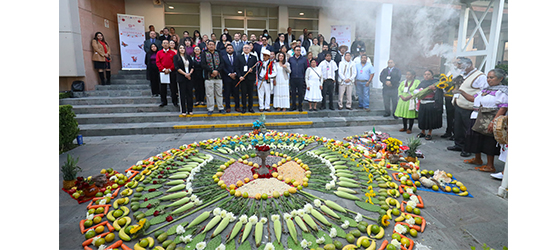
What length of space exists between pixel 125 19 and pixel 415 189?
1144cm

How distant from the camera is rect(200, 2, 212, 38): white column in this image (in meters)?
12.0

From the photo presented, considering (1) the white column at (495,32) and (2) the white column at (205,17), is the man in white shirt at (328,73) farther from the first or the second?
(2) the white column at (205,17)

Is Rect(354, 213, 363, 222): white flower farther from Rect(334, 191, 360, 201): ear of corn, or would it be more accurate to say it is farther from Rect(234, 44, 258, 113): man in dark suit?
Rect(234, 44, 258, 113): man in dark suit

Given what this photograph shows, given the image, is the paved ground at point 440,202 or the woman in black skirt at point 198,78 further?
the woman in black skirt at point 198,78

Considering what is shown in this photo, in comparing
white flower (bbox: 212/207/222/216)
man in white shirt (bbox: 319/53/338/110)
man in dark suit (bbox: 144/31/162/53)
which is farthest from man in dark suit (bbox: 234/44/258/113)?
white flower (bbox: 212/207/222/216)

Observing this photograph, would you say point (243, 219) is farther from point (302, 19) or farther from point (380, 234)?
point (302, 19)

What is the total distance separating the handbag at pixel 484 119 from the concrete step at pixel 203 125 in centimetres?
367

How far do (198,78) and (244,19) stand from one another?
6552 mm

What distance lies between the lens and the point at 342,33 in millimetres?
12367

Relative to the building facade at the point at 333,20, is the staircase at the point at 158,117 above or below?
below

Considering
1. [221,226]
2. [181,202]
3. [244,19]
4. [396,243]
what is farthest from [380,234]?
[244,19]

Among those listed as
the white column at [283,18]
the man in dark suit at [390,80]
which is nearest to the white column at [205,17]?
the white column at [283,18]

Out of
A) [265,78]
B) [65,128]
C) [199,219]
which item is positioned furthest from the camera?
[265,78]

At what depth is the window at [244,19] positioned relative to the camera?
12.6 meters
